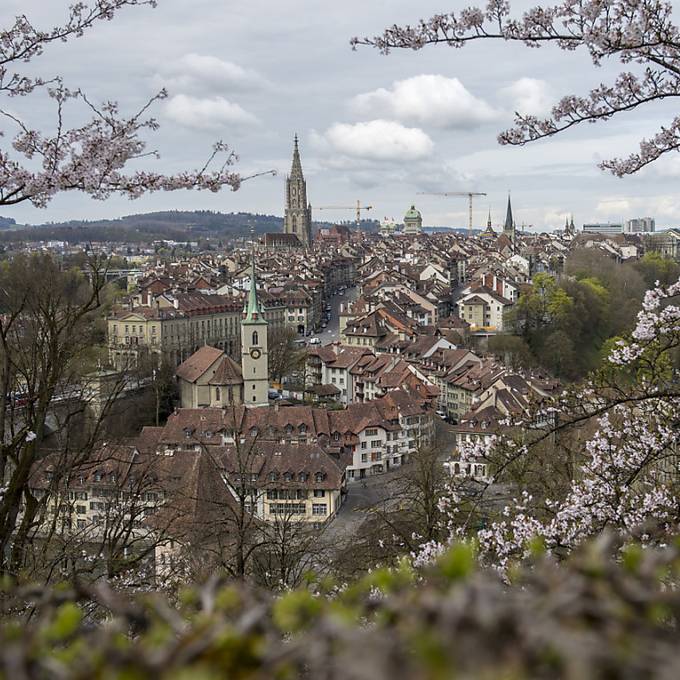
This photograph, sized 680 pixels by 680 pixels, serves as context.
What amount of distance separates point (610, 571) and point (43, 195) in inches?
248

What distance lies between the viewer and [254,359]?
4547 centimetres

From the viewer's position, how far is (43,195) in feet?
22.4

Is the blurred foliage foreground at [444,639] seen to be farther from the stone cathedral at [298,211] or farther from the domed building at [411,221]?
the domed building at [411,221]

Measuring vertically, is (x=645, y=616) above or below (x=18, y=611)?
above

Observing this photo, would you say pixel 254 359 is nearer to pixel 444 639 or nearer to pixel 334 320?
pixel 334 320

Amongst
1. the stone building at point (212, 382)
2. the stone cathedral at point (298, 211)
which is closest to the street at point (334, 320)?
the stone building at point (212, 382)

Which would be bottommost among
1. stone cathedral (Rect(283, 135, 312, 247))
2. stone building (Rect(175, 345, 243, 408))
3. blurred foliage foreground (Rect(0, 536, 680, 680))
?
stone building (Rect(175, 345, 243, 408))

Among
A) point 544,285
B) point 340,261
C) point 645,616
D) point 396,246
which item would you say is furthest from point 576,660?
point 396,246

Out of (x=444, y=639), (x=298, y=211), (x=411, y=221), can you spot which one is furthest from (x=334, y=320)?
(x=411, y=221)

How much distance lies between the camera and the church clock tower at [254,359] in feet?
149

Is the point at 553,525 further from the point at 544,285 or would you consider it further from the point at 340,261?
the point at 340,261

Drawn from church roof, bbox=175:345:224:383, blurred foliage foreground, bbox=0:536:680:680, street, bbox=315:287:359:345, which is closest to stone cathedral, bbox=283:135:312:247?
street, bbox=315:287:359:345

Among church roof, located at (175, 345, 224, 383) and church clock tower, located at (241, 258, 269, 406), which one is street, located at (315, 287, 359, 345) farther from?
church clock tower, located at (241, 258, 269, 406)

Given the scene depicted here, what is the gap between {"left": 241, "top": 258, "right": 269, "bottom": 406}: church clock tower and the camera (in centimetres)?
4544
